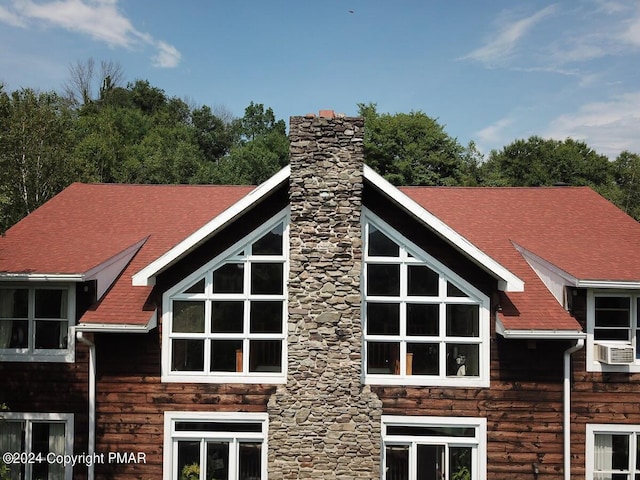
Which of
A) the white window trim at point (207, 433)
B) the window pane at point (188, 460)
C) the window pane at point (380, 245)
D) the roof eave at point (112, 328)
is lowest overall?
the window pane at point (188, 460)

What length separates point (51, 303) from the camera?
9.38 m

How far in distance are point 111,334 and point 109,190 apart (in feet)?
18.6

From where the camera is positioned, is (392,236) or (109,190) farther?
(109,190)

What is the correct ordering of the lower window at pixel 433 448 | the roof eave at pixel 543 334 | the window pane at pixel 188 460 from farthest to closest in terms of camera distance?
the window pane at pixel 188 460, the lower window at pixel 433 448, the roof eave at pixel 543 334

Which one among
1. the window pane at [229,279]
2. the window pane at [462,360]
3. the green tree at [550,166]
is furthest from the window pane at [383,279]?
the green tree at [550,166]

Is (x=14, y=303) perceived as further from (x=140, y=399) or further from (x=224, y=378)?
(x=224, y=378)

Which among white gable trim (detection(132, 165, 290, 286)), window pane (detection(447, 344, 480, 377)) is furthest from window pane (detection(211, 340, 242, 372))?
window pane (detection(447, 344, 480, 377))

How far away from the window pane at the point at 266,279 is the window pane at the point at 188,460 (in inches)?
127

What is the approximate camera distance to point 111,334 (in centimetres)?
909

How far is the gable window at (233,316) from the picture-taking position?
29.3ft

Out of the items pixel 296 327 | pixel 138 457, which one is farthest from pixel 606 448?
pixel 138 457

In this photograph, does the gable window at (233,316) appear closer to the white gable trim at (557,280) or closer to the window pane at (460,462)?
the window pane at (460,462)

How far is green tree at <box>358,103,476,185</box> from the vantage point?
35094 mm

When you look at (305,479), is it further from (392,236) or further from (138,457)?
(392,236)
